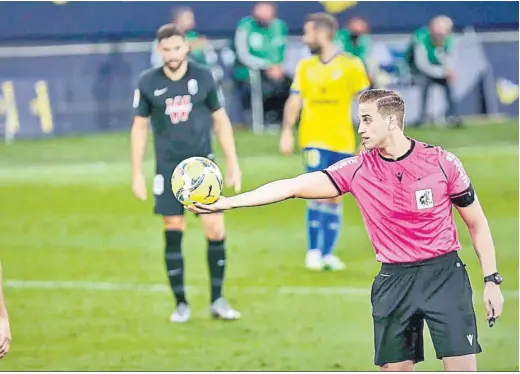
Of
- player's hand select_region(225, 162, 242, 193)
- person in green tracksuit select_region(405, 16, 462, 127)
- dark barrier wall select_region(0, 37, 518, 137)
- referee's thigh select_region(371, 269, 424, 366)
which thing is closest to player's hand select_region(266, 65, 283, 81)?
person in green tracksuit select_region(405, 16, 462, 127)

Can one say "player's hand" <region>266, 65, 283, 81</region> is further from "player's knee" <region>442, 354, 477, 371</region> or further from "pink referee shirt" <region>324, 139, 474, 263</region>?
"player's knee" <region>442, 354, 477, 371</region>

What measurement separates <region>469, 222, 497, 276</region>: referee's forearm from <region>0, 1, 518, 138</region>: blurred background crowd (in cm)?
858

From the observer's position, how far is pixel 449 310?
533cm

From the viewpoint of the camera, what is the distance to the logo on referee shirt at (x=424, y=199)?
5324mm

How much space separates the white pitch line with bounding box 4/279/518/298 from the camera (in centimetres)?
945

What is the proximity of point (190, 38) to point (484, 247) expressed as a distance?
32.0ft

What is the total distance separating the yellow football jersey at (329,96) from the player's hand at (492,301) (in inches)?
181

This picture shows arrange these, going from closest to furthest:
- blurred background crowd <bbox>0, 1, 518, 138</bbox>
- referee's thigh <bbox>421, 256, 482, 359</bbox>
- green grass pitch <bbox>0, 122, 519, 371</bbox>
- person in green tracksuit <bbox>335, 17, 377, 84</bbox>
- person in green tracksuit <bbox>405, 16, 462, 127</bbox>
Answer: referee's thigh <bbox>421, 256, 482, 359</bbox> < green grass pitch <bbox>0, 122, 519, 371</bbox> < blurred background crowd <bbox>0, 1, 518, 138</bbox> < person in green tracksuit <bbox>335, 17, 377, 84</bbox> < person in green tracksuit <bbox>405, 16, 462, 127</bbox>

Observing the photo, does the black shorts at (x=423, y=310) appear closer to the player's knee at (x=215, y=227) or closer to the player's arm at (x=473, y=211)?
the player's arm at (x=473, y=211)

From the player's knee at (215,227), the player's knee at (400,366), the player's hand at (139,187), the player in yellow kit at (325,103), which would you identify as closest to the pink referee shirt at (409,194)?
→ the player's knee at (400,366)

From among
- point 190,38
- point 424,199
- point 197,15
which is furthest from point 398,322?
point 197,15

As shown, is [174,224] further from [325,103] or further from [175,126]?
[325,103]

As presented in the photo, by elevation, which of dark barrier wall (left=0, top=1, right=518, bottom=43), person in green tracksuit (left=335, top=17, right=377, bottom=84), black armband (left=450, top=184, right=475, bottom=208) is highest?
dark barrier wall (left=0, top=1, right=518, bottom=43)

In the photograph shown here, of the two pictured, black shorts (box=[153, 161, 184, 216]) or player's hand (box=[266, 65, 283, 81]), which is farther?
player's hand (box=[266, 65, 283, 81])
